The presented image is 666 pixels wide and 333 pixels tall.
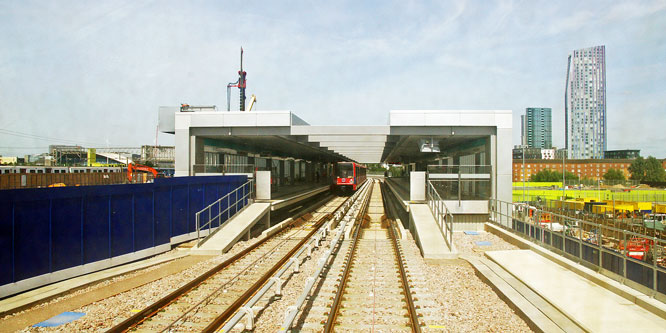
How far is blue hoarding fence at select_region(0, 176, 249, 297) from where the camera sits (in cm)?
708

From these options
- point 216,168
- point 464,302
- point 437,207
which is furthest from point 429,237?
point 216,168

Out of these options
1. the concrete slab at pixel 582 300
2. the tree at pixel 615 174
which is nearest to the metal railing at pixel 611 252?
the concrete slab at pixel 582 300

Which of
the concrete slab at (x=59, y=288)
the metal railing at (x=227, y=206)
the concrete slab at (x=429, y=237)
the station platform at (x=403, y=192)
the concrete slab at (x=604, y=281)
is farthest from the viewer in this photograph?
the station platform at (x=403, y=192)

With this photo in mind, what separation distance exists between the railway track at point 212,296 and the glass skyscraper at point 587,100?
6897 mm

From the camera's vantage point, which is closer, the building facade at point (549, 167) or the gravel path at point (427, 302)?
the gravel path at point (427, 302)

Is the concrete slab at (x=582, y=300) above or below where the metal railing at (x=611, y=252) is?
below

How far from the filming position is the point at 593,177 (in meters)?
58.4

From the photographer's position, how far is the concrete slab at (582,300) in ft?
17.3

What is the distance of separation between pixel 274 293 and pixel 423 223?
23.7 ft

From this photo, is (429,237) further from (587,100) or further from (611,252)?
(587,100)

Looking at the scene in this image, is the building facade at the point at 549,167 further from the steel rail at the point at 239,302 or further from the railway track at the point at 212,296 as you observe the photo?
the steel rail at the point at 239,302

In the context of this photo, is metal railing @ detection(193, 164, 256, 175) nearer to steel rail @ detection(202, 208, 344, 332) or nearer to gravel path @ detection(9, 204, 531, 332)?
gravel path @ detection(9, 204, 531, 332)

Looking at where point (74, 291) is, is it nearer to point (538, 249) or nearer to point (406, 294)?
point (406, 294)

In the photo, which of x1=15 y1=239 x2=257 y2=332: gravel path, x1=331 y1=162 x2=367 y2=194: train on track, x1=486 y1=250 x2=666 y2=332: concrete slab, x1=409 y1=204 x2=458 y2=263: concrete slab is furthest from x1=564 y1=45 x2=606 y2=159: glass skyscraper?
x1=331 y1=162 x2=367 y2=194: train on track
